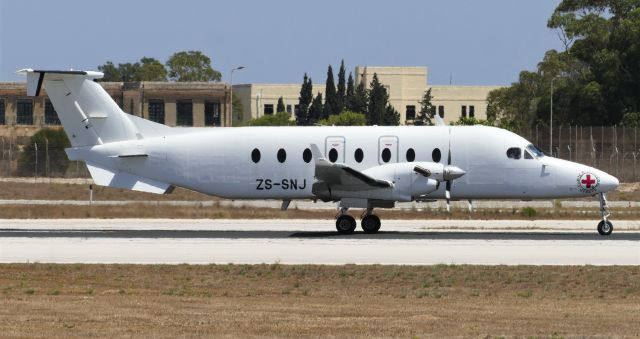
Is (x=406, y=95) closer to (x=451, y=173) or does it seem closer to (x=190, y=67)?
(x=190, y=67)

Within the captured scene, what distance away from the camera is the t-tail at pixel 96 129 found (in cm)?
3838

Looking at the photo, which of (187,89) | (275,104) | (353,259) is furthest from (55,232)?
(275,104)

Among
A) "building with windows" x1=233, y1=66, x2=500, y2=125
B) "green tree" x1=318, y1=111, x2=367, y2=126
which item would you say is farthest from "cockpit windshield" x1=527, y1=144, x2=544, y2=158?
"building with windows" x1=233, y1=66, x2=500, y2=125

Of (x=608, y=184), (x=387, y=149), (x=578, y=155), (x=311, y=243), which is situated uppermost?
(x=578, y=155)

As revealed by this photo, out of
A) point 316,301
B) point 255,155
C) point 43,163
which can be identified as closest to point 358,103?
point 43,163

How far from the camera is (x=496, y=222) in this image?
145ft

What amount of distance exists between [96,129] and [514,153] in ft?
41.7

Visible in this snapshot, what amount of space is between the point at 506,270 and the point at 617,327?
7588 millimetres

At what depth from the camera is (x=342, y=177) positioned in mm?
36844

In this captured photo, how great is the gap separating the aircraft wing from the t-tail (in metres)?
5.10

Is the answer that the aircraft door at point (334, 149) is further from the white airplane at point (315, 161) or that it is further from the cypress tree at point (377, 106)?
the cypress tree at point (377, 106)

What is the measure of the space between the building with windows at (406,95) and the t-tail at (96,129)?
103571 mm

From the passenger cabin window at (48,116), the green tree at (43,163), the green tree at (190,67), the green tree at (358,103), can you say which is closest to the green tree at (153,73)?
the green tree at (190,67)

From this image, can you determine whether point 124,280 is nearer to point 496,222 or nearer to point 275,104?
point 496,222
